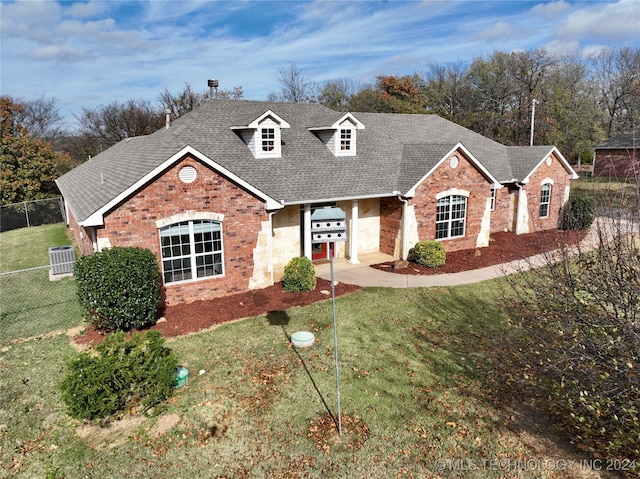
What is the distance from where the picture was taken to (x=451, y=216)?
19.6 metres

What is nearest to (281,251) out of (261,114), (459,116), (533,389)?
(261,114)

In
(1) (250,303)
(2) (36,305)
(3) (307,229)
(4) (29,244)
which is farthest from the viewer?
(4) (29,244)

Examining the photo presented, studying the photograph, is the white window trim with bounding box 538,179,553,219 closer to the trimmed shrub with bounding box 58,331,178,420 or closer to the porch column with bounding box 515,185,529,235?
the porch column with bounding box 515,185,529,235

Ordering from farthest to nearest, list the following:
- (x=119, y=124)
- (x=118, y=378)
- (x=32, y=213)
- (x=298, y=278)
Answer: (x=119, y=124)
(x=32, y=213)
(x=298, y=278)
(x=118, y=378)

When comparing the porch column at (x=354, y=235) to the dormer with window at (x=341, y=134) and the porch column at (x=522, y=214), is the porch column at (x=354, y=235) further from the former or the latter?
the porch column at (x=522, y=214)

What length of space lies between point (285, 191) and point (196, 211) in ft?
13.2

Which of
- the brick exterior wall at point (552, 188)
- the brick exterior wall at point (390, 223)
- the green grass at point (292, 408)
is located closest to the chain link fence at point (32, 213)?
the green grass at point (292, 408)

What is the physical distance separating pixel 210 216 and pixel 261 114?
5495 mm

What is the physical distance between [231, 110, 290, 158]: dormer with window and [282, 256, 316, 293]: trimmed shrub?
5.25m

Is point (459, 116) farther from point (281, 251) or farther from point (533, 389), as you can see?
point (533, 389)

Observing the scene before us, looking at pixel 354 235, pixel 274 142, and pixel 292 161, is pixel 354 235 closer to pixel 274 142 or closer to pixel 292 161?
pixel 292 161

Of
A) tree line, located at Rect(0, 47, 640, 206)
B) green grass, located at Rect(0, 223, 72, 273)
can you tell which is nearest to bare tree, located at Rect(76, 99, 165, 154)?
tree line, located at Rect(0, 47, 640, 206)

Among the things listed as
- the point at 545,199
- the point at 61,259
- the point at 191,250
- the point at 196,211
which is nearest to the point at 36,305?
the point at 61,259

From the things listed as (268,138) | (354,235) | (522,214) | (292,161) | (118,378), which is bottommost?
(118,378)
